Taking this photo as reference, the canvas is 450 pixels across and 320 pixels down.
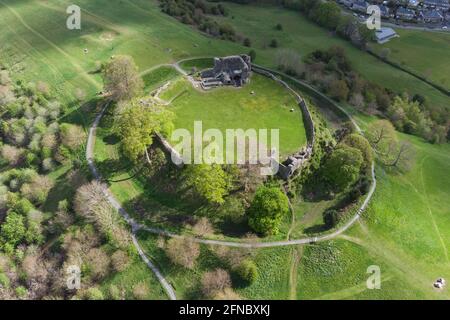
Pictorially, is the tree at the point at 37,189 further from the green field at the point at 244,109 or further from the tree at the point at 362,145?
the tree at the point at 362,145

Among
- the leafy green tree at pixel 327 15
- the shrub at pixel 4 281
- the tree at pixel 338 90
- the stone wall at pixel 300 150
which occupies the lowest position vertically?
Result: the shrub at pixel 4 281

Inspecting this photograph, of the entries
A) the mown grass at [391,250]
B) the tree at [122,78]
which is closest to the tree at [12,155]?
the tree at [122,78]

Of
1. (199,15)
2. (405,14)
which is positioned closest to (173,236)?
(199,15)

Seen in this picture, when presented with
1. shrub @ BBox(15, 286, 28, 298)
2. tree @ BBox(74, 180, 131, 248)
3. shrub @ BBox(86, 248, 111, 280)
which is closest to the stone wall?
tree @ BBox(74, 180, 131, 248)

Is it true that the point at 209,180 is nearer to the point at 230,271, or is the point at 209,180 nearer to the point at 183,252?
the point at 183,252

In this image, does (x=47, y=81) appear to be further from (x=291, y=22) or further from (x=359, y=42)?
(x=359, y=42)

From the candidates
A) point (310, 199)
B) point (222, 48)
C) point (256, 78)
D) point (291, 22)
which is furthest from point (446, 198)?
point (291, 22)
